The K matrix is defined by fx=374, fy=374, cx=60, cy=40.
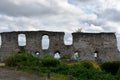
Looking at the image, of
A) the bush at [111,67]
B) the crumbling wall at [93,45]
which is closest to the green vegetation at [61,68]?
the bush at [111,67]

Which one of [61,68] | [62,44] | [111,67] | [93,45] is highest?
[62,44]

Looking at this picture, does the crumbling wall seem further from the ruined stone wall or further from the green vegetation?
the green vegetation

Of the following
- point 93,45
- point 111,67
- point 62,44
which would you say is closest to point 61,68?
point 111,67

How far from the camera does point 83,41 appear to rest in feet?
181

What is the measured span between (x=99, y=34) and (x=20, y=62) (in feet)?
70.7

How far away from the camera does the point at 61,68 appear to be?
1280 inches

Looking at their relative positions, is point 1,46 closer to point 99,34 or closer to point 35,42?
point 35,42

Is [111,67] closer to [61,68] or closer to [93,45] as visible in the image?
[61,68]

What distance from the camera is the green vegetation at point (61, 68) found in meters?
27.5

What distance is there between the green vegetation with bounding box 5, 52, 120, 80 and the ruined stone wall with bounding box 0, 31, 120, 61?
44.9 feet

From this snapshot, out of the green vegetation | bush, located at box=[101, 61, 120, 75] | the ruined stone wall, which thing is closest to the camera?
the green vegetation

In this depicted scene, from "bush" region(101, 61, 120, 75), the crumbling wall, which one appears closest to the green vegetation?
"bush" region(101, 61, 120, 75)

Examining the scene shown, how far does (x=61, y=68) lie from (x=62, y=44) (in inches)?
901

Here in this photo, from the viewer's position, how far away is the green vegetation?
2752cm
